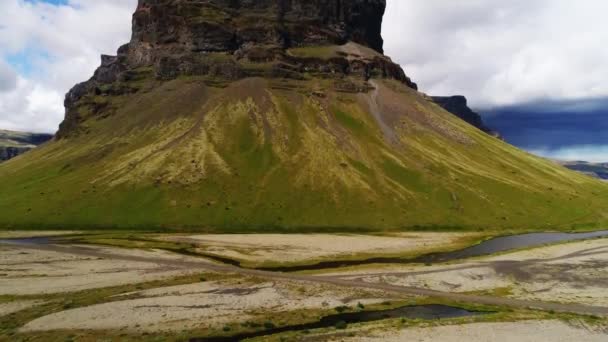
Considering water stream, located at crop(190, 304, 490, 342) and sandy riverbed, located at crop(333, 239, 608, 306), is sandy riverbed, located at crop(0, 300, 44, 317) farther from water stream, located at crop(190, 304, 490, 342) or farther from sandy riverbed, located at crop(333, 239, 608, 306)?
sandy riverbed, located at crop(333, 239, 608, 306)

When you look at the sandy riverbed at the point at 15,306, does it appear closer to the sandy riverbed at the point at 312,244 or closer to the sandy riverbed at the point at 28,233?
the sandy riverbed at the point at 312,244

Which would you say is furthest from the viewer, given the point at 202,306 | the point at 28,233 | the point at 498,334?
the point at 28,233

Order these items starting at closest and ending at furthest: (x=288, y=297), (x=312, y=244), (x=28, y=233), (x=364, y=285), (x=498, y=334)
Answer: (x=498, y=334), (x=288, y=297), (x=364, y=285), (x=312, y=244), (x=28, y=233)

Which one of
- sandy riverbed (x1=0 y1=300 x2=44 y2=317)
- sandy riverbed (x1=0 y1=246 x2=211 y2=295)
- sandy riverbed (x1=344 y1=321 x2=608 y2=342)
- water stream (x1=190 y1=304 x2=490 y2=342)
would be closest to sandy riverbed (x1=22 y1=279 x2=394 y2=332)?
water stream (x1=190 y1=304 x2=490 y2=342)

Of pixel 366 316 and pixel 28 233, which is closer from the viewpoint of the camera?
pixel 366 316

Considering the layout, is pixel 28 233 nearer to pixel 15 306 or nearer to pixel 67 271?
pixel 67 271

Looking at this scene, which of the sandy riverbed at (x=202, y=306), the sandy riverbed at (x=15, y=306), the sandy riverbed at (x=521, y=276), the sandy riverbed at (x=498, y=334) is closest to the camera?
the sandy riverbed at (x=498, y=334)

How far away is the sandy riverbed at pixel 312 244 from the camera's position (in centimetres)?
9744

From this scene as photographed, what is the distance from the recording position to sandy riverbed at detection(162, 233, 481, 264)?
97.4 m

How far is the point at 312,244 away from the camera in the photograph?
11294cm

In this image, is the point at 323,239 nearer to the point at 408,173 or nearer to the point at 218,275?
the point at 218,275

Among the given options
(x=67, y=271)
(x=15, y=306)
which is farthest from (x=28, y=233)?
(x=15, y=306)

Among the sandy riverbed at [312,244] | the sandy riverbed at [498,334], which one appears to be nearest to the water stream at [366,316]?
the sandy riverbed at [498,334]

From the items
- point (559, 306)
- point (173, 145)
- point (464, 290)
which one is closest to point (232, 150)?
point (173, 145)
